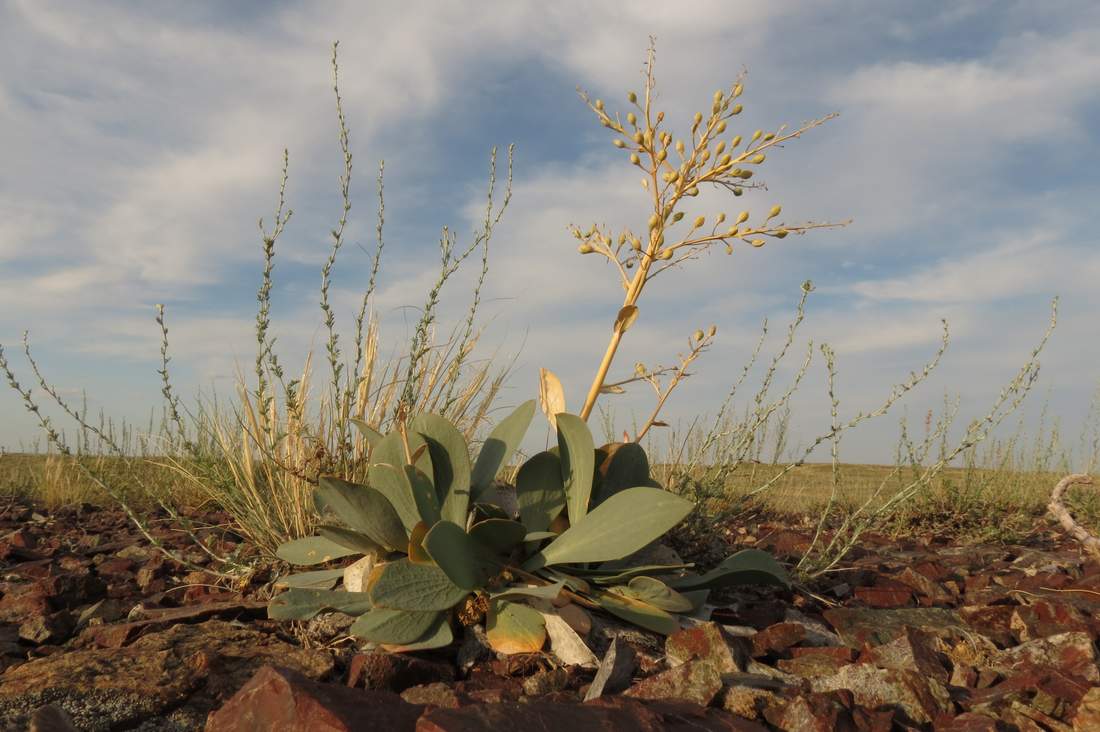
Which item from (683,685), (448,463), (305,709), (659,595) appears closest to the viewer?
(305,709)

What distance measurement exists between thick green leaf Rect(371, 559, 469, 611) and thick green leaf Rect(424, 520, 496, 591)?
0.04 metres

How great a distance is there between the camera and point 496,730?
1520 millimetres

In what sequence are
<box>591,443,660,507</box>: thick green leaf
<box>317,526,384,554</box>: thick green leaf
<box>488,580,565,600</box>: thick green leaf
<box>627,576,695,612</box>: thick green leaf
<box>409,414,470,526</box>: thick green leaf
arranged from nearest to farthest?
<box>488,580,565,600</box>: thick green leaf, <box>627,576,695,612</box>: thick green leaf, <box>317,526,384,554</box>: thick green leaf, <box>409,414,470,526</box>: thick green leaf, <box>591,443,660,507</box>: thick green leaf

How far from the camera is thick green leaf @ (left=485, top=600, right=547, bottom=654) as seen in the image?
2.23 meters

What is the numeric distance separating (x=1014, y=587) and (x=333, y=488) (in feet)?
9.15

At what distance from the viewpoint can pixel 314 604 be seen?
2395 millimetres

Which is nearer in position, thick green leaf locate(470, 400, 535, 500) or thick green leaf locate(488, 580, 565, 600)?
thick green leaf locate(488, 580, 565, 600)

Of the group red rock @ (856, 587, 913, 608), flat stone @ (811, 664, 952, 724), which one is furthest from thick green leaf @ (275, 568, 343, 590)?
red rock @ (856, 587, 913, 608)

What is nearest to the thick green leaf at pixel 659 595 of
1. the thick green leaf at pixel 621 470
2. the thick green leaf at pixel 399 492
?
the thick green leaf at pixel 621 470

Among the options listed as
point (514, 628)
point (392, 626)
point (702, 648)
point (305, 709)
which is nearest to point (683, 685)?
point (702, 648)

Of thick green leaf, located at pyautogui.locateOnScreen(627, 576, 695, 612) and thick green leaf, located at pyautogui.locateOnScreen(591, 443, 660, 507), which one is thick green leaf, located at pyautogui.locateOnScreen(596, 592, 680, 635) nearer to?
thick green leaf, located at pyautogui.locateOnScreen(627, 576, 695, 612)

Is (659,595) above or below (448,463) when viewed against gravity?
below

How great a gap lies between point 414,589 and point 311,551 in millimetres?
779

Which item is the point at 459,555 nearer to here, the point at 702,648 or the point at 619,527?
the point at 619,527
